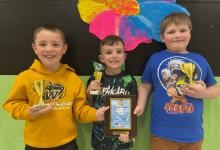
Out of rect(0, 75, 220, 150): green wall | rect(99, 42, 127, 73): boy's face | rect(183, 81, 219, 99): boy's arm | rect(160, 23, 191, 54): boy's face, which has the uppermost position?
rect(160, 23, 191, 54): boy's face

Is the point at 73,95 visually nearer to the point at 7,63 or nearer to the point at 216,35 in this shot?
the point at 7,63

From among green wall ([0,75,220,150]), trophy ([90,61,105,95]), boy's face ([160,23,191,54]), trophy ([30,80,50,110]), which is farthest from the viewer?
green wall ([0,75,220,150])

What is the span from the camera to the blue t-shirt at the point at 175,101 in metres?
1.29

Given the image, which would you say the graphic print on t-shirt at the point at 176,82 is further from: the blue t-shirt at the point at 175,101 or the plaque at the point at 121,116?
the plaque at the point at 121,116

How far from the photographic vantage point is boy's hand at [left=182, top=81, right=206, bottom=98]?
119 centimetres

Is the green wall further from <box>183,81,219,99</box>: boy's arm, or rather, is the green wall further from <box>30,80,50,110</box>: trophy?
<box>30,80,50,110</box>: trophy

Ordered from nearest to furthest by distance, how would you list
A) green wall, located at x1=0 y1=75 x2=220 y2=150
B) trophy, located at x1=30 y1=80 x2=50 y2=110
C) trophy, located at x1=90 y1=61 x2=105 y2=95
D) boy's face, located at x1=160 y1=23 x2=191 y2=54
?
trophy, located at x1=30 y1=80 x2=50 y2=110 < trophy, located at x1=90 y1=61 x2=105 y2=95 < boy's face, located at x1=160 y1=23 x2=191 y2=54 < green wall, located at x1=0 y1=75 x2=220 y2=150

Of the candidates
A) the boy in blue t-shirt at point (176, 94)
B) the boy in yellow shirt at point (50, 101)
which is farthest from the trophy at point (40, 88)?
the boy in blue t-shirt at point (176, 94)

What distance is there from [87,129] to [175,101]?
3.15 feet

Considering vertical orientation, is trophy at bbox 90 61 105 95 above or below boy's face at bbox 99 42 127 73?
below

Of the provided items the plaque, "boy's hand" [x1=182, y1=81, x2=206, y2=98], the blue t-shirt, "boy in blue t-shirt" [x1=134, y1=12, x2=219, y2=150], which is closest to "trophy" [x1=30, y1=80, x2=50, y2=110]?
the plaque

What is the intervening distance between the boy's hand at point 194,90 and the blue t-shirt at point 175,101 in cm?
6

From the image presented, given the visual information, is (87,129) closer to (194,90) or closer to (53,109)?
(53,109)

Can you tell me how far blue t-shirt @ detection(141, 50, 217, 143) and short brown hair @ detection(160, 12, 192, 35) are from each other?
0.94ft
